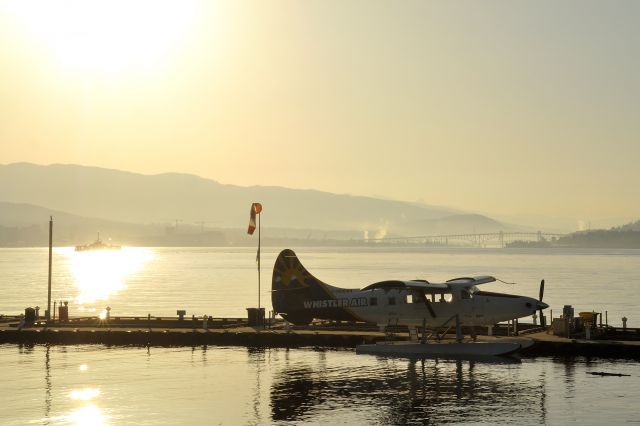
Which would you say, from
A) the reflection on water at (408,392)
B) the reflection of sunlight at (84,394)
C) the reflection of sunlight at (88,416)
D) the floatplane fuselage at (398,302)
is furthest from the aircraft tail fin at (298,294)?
the reflection of sunlight at (88,416)

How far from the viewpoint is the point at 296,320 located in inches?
→ 2331

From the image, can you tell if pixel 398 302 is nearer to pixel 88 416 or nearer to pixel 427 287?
pixel 427 287

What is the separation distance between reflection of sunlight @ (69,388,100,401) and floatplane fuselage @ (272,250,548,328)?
16721mm

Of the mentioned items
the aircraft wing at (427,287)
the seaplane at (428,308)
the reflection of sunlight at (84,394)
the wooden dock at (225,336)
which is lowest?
the reflection of sunlight at (84,394)

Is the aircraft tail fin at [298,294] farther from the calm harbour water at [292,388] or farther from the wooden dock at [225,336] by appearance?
the calm harbour water at [292,388]

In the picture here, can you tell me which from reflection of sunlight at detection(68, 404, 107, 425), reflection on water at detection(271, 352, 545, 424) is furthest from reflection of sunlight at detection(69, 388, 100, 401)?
reflection on water at detection(271, 352, 545, 424)

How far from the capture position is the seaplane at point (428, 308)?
53562 millimetres

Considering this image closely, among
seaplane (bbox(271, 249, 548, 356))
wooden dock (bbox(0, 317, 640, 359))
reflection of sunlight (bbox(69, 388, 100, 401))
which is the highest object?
seaplane (bbox(271, 249, 548, 356))

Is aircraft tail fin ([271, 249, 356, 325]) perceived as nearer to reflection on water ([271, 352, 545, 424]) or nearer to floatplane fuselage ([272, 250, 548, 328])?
floatplane fuselage ([272, 250, 548, 328])

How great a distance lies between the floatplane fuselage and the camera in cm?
5369

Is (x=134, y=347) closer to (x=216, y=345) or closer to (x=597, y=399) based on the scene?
(x=216, y=345)

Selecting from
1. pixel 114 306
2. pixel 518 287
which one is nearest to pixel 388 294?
pixel 114 306

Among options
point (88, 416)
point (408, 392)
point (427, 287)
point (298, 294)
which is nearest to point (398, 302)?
point (427, 287)

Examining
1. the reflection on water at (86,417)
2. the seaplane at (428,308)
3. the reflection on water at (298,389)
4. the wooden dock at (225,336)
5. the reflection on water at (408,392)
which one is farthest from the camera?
the wooden dock at (225,336)
